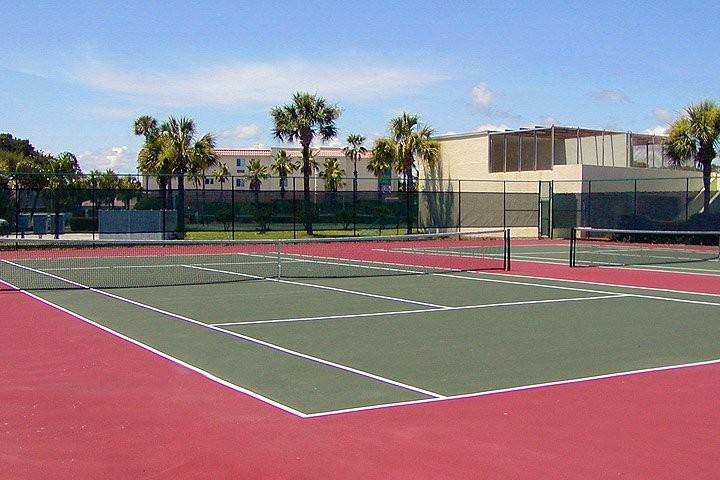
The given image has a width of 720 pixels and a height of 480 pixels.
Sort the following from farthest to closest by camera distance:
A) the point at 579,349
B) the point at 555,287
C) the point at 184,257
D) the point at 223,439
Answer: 1. the point at 184,257
2. the point at 555,287
3. the point at 579,349
4. the point at 223,439

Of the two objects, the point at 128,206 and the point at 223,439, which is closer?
the point at 223,439

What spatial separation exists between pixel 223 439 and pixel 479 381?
10.0ft

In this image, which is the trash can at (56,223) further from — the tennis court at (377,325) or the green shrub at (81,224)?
the tennis court at (377,325)

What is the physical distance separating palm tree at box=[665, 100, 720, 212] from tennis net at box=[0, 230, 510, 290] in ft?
35.6

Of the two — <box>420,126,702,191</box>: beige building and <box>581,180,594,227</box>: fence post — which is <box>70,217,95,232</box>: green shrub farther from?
<box>581,180,594,227</box>: fence post

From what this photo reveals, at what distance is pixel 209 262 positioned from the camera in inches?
1023

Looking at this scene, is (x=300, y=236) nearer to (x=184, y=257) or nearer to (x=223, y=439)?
(x=184, y=257)

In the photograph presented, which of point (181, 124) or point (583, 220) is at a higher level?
point (181, 124)

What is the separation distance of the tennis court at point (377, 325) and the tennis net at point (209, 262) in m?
0.14

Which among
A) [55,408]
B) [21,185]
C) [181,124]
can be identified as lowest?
[55,408]

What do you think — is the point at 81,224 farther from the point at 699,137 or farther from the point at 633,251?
the point at 699,137

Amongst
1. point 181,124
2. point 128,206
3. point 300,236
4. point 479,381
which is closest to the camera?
point 479,381

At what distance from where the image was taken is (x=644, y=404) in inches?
297

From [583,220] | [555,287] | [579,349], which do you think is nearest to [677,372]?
[579,349]
